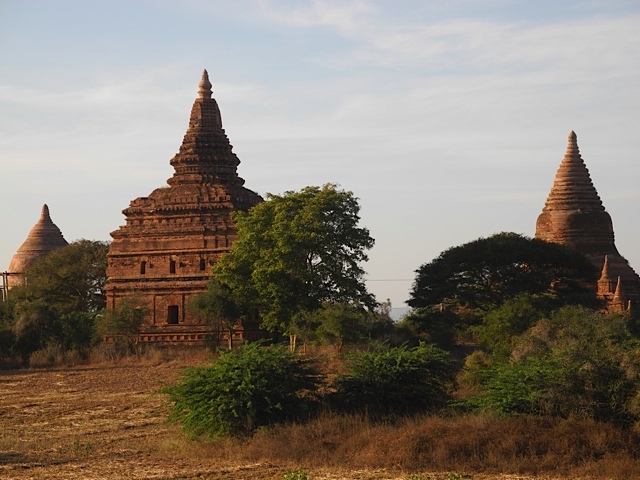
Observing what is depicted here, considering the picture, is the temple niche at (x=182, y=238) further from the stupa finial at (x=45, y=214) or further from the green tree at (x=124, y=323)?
the stupa finial at (x=45, y=214)

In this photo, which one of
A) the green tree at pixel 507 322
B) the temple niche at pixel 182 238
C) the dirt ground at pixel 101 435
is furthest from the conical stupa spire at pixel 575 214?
the dirt ground at pixel 101 435

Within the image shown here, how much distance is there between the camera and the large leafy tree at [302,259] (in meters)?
33.5

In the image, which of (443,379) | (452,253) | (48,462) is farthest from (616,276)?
(48,462)

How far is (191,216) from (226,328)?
456 cm

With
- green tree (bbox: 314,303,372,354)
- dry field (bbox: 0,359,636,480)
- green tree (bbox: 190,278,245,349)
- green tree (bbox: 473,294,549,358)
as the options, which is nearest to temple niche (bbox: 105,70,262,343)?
green tree (bbox: 190,278,245,349)

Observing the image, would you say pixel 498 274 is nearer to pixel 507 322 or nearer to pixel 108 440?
pixel 507 322

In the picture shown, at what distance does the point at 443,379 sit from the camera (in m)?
20.8

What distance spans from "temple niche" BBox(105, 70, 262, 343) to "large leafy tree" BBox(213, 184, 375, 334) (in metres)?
3.51

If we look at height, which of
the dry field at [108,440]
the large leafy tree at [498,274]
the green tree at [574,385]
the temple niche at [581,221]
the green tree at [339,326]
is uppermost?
the temple niche at [581,221]

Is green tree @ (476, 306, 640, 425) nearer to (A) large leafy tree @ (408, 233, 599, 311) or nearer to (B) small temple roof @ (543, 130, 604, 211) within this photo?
(A) large leafy tree @ (408, 233, 599, 311)

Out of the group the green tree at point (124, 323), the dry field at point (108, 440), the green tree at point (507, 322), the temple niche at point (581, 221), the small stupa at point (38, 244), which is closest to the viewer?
the dry field at point (108, 440)

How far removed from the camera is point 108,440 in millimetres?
20109

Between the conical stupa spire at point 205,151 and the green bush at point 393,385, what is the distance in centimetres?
2137

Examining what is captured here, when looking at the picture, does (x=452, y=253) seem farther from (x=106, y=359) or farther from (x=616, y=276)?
(x=106, y=359)
